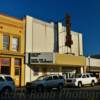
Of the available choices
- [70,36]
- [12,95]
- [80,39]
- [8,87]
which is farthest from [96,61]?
[12,95]

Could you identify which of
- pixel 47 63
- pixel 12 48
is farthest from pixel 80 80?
pixel 12 48

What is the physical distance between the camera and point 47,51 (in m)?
49.9

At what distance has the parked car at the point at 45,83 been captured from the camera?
1313 inches

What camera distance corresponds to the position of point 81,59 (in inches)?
2181

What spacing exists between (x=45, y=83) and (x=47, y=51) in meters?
15.7

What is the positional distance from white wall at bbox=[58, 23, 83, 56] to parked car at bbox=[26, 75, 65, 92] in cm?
1693

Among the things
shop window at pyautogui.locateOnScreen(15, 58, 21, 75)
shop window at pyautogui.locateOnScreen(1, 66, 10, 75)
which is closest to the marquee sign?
shop window at pyautogui.locateOnScreen(15, 58, 21, 75)

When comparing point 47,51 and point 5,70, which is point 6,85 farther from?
point 47,51

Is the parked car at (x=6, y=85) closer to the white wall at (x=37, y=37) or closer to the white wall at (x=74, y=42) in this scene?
the white wall at (x=37, y=37)

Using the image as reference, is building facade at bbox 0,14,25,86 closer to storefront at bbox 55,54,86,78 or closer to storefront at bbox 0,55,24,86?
storefront at bbox 0,55,24,86

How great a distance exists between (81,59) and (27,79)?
13664mm

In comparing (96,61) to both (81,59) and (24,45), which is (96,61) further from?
(24,45)

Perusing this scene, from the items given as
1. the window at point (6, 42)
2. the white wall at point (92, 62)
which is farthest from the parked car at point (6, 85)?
the white wall at point (92, 62)

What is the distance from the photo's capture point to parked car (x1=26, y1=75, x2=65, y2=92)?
33.3m
